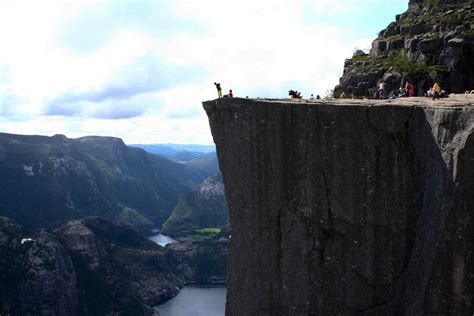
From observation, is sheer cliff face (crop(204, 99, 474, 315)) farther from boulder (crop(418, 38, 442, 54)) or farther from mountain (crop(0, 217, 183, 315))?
mountain (crop(0, 217, 183, 315))

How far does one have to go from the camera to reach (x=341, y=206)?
21.5 metres

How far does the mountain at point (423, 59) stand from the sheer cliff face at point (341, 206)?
79.7ft

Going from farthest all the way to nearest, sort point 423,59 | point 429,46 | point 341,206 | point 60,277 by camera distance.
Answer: point 60,277
point 429,46
point 423,59
point 341,206

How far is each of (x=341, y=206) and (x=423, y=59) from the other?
103 ft

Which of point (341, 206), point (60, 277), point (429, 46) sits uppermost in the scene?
point (429, 46)

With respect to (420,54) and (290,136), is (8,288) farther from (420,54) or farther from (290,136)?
(290,136)

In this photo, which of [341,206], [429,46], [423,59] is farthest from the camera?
[429,46]

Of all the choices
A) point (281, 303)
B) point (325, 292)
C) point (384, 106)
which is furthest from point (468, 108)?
point (281, 303)

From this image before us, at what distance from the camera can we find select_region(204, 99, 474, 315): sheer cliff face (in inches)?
720

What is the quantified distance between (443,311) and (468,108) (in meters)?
7.19

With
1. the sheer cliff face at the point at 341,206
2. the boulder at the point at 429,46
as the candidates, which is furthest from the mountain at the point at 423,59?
the sheer cliff face at the point at 341,206

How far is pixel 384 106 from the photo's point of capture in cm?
2072

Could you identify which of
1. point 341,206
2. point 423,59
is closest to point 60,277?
point 423,59

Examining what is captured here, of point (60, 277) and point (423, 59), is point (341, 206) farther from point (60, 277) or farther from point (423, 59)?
point (60, 277)
